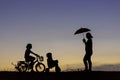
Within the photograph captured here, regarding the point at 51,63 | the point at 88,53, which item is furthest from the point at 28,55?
the point at 88,53

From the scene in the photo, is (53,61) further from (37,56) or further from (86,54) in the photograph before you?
(86,54)

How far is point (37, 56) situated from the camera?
23047 millimetres

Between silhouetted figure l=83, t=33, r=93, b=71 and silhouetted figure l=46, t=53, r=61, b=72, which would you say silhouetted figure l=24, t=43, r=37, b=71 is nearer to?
silhouetted figure l=46, t=53, r=61, b=72
